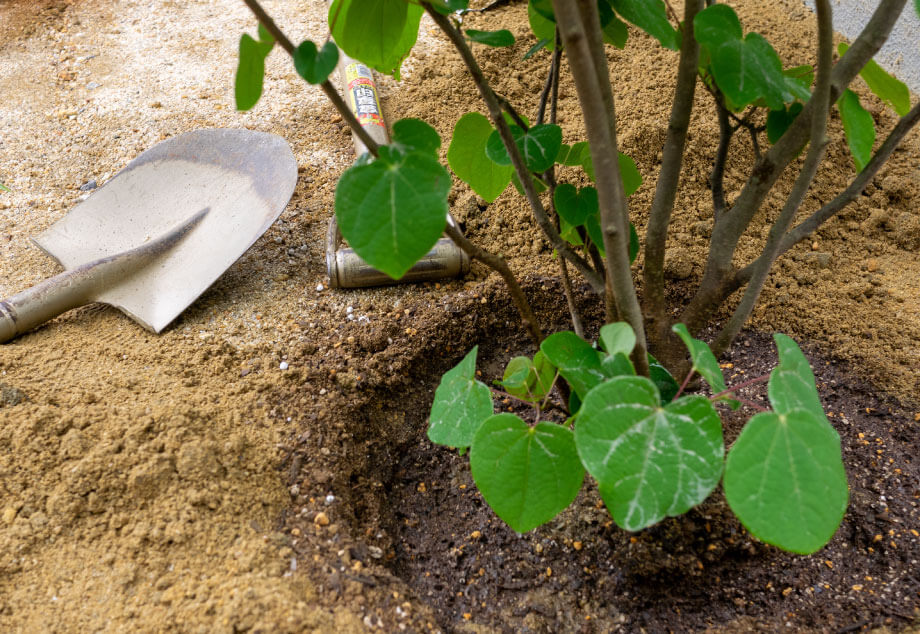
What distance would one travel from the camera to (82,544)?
1.17 metres

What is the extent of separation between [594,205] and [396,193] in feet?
1.55

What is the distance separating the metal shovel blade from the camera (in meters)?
1.75

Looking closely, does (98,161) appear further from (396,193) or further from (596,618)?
(596,618)

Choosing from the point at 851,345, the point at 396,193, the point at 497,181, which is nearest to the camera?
the point at 396,193

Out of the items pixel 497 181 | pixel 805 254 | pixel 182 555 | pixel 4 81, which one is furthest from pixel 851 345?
pixel 4 81

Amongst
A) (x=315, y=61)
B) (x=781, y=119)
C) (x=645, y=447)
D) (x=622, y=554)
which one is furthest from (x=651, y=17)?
(x=622, y=554)

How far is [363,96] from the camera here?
212 centimetres

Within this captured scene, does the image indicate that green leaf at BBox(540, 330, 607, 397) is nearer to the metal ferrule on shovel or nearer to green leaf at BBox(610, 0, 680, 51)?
green leaf at BBox(610, 0, 680, 51)

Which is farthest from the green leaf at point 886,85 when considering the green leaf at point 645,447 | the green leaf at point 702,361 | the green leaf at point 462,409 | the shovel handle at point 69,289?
the shovel handle at point 69,289

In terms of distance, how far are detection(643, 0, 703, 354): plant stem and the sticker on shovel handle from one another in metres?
1.10

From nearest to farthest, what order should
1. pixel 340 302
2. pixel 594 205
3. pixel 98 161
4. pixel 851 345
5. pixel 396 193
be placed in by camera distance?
pixel 396 193, pixel 594 205, pixel 851 345, pixel 340 302, pixel 98 161

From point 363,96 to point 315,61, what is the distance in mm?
1389

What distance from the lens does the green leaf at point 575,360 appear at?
3.11ft

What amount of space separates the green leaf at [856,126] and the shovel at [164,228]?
1.30 m
